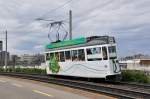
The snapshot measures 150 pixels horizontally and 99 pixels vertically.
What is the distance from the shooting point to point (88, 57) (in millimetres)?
25422

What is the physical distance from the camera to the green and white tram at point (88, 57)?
24000mm

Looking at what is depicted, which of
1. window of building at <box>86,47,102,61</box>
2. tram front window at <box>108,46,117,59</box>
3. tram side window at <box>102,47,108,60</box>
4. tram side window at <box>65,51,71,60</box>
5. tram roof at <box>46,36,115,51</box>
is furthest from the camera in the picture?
tram side window at <box>65,51,71,60</box>

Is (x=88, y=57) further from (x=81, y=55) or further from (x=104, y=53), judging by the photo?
(x=104, y=53)

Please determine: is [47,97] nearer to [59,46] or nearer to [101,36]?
[101,36]

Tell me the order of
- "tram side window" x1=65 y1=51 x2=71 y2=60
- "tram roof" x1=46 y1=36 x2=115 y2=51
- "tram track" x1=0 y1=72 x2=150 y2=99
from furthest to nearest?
"tram side window" x1=65 y1=51 x2=71 y2=60 → "tram roof" x1=46 y1=36 x2=115 y2=51 → "tram track" x1=0 y1=72 x2=150 y2=99

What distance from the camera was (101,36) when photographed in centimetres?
2500

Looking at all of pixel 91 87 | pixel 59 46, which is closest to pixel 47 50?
pixel 59 46

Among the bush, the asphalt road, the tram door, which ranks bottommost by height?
the asphalt road

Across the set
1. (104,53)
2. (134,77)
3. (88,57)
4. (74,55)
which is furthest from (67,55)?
(134,77)

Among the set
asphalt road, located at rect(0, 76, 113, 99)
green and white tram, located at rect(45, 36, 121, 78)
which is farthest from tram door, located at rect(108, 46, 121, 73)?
asphalt road, located at rect(0, 76, 113, 99)

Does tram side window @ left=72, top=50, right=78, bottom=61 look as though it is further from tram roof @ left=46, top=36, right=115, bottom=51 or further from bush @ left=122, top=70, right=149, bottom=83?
bush @ left=122, top=70, right=149, bottom=83

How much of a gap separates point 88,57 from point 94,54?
0.85 metres

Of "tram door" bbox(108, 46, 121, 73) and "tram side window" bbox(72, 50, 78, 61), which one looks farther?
"tram side window" bbox(72, 50, 78, 61)

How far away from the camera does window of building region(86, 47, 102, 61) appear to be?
79.8 ft
